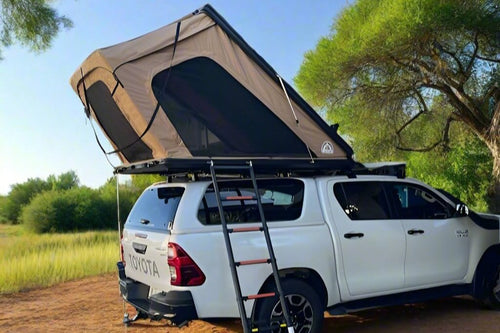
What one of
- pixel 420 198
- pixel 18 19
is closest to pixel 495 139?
A: pixel 420 198

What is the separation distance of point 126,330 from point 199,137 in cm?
302

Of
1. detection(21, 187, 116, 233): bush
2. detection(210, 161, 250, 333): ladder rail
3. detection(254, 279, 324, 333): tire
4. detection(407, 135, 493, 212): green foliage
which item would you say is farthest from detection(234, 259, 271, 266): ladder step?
detection(21, 187, 116, 233): bush

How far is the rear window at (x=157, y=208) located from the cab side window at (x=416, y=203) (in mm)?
2792

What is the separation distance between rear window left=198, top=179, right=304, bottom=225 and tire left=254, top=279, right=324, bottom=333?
741 millimetres

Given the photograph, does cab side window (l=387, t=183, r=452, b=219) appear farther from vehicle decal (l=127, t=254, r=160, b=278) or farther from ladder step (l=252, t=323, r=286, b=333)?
vehicle decal (l=127, t=254, r=160, b=278)

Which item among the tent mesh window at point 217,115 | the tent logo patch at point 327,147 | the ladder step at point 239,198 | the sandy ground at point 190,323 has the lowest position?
the sandy ground at point 190,323

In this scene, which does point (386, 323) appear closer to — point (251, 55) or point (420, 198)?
point (420, 198)

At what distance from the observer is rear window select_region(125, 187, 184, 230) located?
5109 mm

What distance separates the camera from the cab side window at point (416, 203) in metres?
6.28

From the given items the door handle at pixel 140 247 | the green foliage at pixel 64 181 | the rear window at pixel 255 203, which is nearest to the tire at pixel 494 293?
the rear window at pixel 255 203

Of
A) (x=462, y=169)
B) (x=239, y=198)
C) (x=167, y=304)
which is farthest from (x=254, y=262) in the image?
(x=462, y=169)

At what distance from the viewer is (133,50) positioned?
5.20 metres

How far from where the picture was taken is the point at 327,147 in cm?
589

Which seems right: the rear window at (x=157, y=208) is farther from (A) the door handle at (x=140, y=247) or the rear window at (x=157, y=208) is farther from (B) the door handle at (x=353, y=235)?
(B) the door handle at (x=353, y=235)
